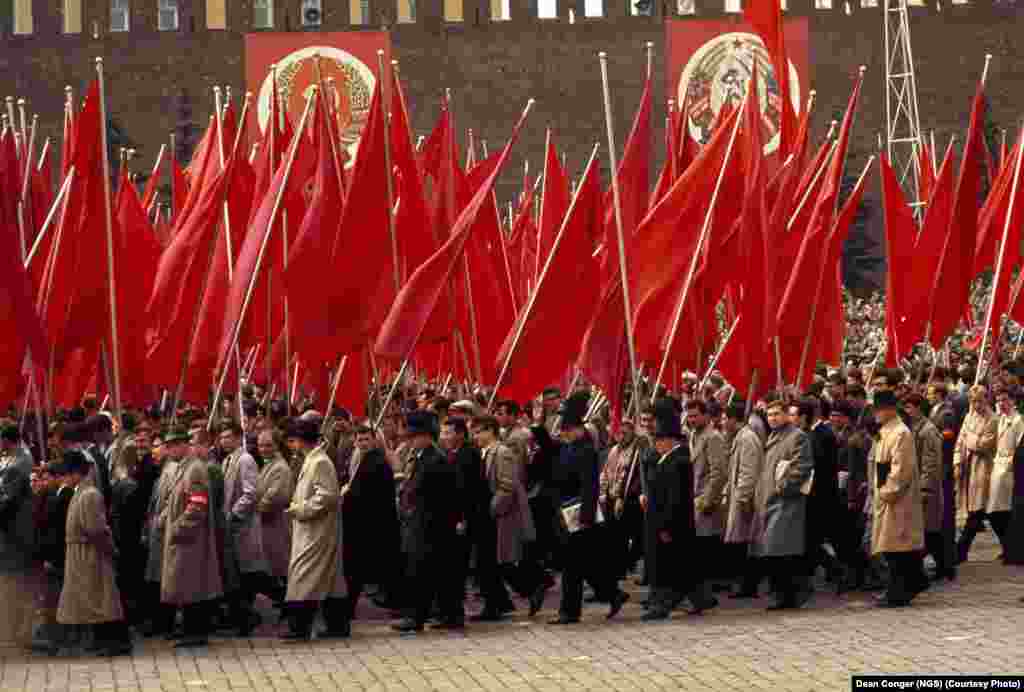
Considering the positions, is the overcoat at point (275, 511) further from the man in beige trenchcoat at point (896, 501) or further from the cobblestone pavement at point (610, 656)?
the man in beige trenchcoat at point (896, 501)

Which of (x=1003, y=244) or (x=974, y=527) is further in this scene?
(x=1003, y=244)

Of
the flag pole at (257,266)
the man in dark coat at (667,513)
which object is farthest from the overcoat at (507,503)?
the flag pole at (257,266)

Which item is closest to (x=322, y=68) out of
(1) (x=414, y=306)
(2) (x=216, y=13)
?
(2) (x=216, y=13)

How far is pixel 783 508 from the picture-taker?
13.9 m

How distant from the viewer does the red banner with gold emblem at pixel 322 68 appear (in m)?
40.4

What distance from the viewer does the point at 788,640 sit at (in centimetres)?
1242

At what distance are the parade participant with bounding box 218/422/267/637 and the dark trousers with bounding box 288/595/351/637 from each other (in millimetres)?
388

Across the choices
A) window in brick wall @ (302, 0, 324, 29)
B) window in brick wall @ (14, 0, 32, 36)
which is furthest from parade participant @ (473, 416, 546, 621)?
window in brick wall @ (14, 0, 32, 36)

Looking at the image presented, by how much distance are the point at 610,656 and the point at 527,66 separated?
164 feet

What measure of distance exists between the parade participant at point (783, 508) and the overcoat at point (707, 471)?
40cm

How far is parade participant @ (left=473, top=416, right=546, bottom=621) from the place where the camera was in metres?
14.0

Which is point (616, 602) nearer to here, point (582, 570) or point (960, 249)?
point (582, 570)

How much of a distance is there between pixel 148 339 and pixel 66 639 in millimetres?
6645

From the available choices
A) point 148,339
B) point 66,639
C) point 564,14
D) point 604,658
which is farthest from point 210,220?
point 564,14
